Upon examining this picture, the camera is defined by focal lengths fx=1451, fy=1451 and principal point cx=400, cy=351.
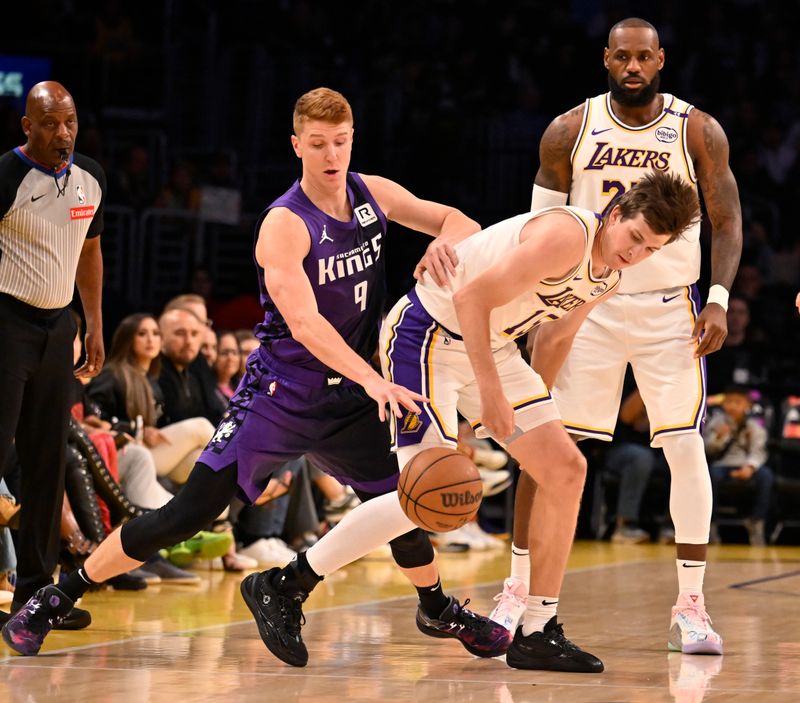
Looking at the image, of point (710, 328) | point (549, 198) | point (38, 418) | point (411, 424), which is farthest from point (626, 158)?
point (38, 418)

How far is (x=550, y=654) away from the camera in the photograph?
459 cm

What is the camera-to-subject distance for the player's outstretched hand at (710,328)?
5141mm

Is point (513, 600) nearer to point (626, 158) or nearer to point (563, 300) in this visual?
point (563, 300)

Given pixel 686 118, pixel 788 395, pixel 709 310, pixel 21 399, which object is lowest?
pixel 788 395

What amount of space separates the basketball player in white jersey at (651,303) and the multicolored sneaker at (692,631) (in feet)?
0.10

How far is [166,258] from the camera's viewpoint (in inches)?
466

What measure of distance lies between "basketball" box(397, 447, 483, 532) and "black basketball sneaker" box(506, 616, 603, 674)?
1.63 feet

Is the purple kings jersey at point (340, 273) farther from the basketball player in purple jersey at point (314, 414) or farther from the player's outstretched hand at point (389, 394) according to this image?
the player's outstretched hand at point (389, 394)

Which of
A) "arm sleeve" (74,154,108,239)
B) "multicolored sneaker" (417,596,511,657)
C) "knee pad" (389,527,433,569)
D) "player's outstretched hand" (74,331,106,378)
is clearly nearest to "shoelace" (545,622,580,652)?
"multicolored sneaker" (417,596,511,657)

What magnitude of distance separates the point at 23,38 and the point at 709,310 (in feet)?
30.4

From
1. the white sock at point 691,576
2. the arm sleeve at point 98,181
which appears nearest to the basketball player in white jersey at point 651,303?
the white sock at point 691,576

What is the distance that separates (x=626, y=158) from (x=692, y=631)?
1709 millimetres

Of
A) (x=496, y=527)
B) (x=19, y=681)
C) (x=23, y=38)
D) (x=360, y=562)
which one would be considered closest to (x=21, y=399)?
(x=19, y=681)

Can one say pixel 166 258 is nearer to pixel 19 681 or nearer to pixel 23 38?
pixel 23 38
